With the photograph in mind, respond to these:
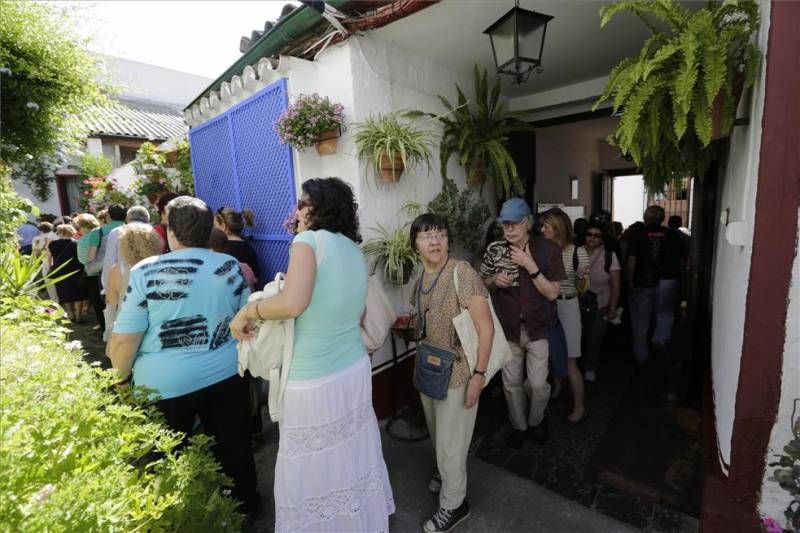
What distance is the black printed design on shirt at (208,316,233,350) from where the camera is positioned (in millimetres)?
2162

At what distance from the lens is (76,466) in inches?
40.0

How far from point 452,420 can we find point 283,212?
270 cm

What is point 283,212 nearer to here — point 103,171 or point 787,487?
point 787,487

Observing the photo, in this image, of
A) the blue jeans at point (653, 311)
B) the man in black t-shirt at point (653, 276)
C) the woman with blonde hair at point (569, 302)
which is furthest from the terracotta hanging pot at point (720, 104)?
the blue jeans at point (653, 311)

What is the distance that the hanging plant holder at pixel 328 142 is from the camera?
11.0 ft

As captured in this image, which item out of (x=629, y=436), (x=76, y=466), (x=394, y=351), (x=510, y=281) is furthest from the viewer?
(x=394, y=351)

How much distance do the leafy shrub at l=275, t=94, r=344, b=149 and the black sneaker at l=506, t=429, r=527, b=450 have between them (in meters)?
2.95

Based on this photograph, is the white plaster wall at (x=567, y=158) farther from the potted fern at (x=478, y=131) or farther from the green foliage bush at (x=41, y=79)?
the green foliage bush at (x=41, y=79)

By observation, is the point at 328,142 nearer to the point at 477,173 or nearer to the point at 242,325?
the point at 477,173

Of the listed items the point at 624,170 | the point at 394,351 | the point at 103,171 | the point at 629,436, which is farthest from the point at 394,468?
the point at 103,171

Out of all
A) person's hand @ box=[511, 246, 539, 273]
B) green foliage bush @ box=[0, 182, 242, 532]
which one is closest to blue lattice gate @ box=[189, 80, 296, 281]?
person's hand @ box=[511, 246, 539, 273]

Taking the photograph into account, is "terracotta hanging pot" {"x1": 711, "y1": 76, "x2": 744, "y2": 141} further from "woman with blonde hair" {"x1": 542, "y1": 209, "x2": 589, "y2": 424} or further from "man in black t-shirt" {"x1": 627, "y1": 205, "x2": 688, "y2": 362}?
"man in black t-shirt" {"x1": 627, "y1": 205, "x2": 688, "y2": 362}

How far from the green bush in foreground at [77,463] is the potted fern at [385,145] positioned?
248 cm

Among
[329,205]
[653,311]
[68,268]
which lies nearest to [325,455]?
[329,205]
